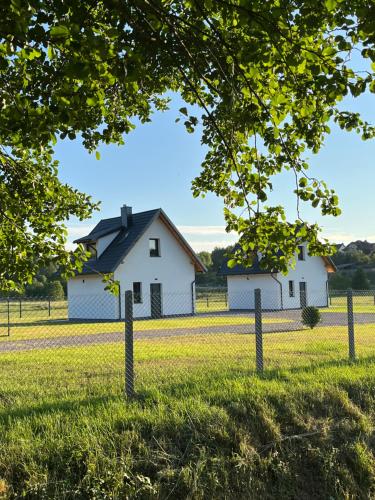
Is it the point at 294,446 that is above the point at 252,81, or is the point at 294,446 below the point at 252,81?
below

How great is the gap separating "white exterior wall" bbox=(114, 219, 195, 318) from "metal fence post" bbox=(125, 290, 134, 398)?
2241 centimetres

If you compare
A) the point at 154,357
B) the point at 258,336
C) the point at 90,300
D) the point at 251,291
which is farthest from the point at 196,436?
the point at 251,291

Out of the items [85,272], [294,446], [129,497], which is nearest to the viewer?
[129,497]

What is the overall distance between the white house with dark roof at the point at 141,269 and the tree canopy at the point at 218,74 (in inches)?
939

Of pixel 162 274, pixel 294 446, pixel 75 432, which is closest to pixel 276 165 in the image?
pixel 294 446

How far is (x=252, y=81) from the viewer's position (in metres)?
4.30

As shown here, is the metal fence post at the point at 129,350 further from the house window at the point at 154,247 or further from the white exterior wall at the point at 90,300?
the house window at the point at 154,247

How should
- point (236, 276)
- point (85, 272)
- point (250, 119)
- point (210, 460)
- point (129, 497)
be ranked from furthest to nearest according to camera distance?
point (236, 276)
point (85, 272)
point (210, 460)
point (129, 497)
point (250, 119)

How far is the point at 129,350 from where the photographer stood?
6.98 metres

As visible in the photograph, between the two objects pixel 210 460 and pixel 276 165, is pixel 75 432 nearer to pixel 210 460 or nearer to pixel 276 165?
pixel 210 460

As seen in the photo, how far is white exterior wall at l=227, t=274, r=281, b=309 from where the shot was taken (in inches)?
1446

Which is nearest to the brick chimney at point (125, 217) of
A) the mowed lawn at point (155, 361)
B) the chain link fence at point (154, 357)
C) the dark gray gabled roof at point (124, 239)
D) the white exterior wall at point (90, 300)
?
the dark gray gabled roof at point (124, 239)

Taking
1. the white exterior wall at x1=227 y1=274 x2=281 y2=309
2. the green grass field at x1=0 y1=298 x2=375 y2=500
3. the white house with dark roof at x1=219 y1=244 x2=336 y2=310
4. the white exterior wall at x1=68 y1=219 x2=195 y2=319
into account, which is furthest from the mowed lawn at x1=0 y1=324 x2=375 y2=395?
the white house with dark roof at x1=219 y1=244 x2=336 y2=310

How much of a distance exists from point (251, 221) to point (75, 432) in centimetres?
262
